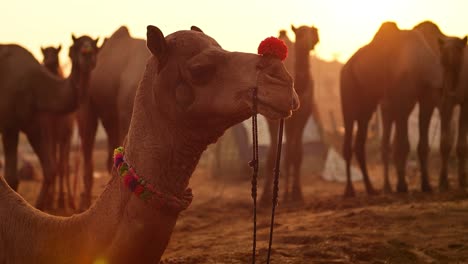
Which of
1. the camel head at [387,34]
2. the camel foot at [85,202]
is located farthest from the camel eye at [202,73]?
the camel head at [387,34]

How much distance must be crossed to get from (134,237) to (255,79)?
80cm

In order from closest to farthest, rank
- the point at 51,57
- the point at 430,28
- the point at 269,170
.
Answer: the point at 269,170 → the point at 51,57 → the point at 430,28

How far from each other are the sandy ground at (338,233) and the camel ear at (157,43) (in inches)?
99.1

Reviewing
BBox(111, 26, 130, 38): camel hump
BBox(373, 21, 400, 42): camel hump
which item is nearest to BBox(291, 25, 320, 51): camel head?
BBox(373, 21, 400, 42): camel hump

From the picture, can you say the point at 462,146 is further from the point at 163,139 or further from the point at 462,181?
the point at 163,139

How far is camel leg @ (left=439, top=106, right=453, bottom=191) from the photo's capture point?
30.3ft

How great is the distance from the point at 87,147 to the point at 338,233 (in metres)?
4.29

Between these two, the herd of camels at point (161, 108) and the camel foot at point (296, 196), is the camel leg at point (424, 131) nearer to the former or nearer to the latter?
the herd of camels at point (161, 108)

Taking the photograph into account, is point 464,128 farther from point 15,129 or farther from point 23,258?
point 23,258

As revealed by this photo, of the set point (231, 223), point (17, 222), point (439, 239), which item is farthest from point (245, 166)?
point (17, 222)

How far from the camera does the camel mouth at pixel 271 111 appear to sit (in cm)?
251

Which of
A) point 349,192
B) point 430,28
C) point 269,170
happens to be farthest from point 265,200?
point 430,28

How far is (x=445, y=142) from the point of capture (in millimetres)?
9398

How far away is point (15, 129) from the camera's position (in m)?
8.21
